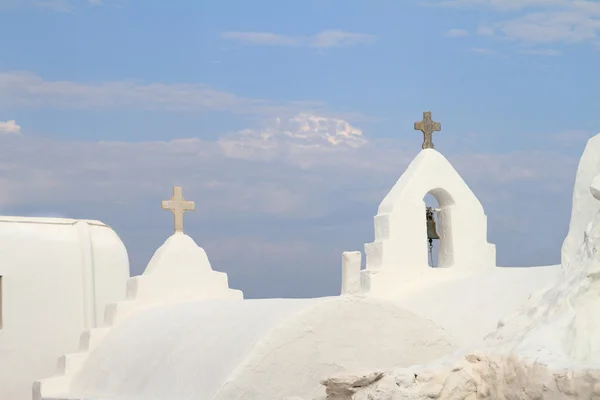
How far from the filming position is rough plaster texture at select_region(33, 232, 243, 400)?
15383 millimetres

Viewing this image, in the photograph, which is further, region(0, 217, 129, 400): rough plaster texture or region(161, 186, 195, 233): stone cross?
region(0, 217, 129, 400): rough plaster texture

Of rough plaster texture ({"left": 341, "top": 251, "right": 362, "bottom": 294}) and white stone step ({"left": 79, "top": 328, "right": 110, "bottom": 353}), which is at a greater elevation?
rough plaster texture ({"left": 341, "top": 251, "right": 362, "bottom": 294})

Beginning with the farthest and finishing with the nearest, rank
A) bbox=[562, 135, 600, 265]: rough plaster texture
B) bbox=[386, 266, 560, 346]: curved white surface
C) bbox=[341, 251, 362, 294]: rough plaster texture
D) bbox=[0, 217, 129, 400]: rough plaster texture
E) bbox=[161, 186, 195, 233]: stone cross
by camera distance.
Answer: bbox=[0, 217, 129, 400]: rough plaster texture, bbox=[161, 186, 195, 233]: stone cross, bbox=[386, 266, 560, 346]: curved white surface, bbox=[341, 251, 362, 294]: rough plaster texture, bbox=[562, 135, 600, 265]: rough plaster texture

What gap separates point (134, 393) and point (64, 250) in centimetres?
661

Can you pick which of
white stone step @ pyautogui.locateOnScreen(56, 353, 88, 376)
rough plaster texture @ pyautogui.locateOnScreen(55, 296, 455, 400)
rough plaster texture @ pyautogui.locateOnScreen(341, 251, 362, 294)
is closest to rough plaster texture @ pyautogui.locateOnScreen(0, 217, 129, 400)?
white stone step @ pyautogui.locateOnScreen(56, 353, 88, 376)

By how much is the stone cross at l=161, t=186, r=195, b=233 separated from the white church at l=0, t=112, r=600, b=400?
0.02 metres

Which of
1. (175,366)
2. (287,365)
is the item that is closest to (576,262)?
(287,365)

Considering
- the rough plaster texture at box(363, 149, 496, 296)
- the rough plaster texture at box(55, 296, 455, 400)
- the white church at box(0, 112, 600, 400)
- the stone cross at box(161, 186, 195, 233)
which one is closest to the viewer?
the rough plaster texture at box(55, 296, 455, 400)

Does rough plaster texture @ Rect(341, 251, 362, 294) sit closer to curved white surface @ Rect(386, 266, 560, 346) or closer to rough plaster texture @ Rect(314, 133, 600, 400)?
curved white surface @ Rect(386, 266, 560, 346)

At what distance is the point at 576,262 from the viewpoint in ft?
27.5

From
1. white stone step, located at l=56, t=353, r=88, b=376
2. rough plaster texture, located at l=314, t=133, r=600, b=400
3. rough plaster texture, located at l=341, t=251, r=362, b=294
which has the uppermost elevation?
rough plaster texture, located at l=341, t=251, r=362, b=294

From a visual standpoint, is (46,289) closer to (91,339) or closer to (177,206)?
(177,206)

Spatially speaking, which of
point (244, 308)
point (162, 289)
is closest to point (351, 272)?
point (244, 308)

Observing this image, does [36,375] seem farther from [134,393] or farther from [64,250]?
[134,393]
